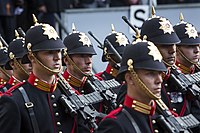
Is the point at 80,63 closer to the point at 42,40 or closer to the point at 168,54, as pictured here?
the point at 168,54

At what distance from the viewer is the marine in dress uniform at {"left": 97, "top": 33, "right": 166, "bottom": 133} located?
6.69 meters

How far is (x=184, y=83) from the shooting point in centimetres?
897

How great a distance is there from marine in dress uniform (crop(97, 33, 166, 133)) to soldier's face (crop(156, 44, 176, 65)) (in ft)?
5.34

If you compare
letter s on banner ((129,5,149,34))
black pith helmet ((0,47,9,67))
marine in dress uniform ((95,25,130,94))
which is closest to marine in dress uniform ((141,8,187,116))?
marine in dress uniform ((95,25,130,94))

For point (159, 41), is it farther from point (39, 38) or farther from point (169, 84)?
point (39, 38)

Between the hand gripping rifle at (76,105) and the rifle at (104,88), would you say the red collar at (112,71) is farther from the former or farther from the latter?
the hand gripping rifle at (76,105)

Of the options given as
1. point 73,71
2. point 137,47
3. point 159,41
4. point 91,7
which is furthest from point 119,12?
point 137,47

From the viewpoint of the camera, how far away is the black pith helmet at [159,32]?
866 cm

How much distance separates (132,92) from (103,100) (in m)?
2.52

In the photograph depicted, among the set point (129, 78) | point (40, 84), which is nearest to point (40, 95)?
point (40, 84)

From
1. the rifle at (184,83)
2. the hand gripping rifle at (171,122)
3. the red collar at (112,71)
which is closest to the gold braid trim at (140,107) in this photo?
the hand gripping rifle at (171,122)

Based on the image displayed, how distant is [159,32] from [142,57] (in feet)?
6.40

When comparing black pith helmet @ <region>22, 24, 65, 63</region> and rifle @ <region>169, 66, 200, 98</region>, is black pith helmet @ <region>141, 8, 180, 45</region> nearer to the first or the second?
rifle @ <region>169, 66, 200, 98</region>

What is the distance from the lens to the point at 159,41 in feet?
28.4
